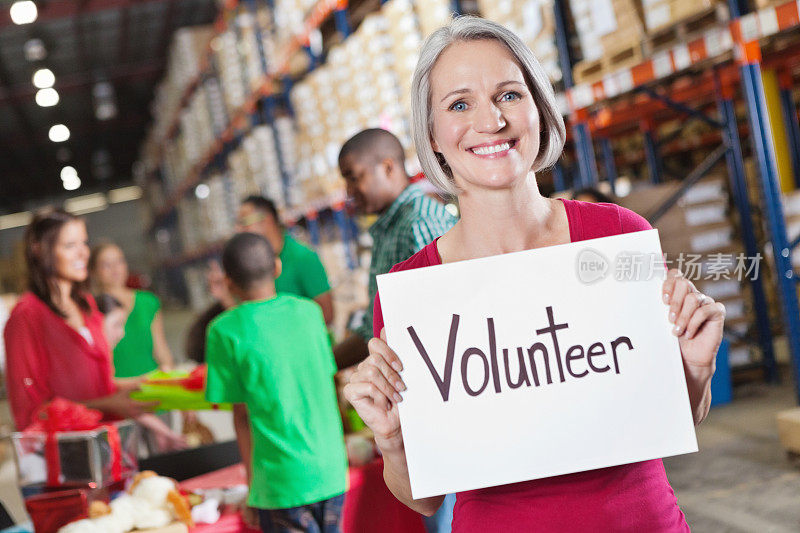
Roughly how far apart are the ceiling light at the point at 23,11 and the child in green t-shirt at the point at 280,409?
950 centimetres

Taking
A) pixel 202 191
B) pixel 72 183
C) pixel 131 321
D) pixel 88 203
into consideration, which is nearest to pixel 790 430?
pixel 131 321

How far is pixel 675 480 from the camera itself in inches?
168

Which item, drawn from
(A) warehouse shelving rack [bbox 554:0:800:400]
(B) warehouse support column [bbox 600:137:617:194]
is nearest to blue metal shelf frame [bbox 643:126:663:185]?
(B) warehouse support column [bbox 600:137:617:194]

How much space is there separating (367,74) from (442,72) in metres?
5.02

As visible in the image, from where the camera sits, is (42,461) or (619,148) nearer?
(42,461)

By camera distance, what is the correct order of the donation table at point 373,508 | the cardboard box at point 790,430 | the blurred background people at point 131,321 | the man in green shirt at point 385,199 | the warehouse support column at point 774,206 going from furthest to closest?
the blurred background people at point 131,321, the warehouse support column at point 774,206, the cardboard box at point 790,430, the donation table at point 373,508, the man in green shirt at point 385,199

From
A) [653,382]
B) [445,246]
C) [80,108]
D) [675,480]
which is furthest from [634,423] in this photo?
[80,108]

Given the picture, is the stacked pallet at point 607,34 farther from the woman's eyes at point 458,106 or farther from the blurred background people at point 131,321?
the woman's eyes at point 458,106

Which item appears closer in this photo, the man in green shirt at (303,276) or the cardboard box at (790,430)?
the cardboard box at (790,430)

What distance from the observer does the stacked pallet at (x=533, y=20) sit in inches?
183

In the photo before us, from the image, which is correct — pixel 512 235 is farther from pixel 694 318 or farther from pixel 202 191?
pixel 202 191

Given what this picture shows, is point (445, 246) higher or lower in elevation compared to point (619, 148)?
lower

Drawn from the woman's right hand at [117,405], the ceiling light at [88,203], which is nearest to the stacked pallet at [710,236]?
the woman's right hand at [117,405]

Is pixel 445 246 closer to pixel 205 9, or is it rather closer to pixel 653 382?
pixel 653 382
